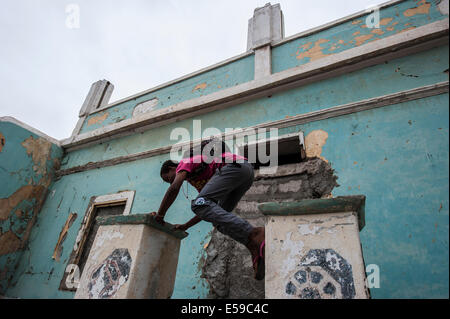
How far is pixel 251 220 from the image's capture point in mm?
3004

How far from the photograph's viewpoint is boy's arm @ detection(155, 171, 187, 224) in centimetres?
171

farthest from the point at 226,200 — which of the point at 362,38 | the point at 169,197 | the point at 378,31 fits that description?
the point at 378,31

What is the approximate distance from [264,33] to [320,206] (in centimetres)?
390

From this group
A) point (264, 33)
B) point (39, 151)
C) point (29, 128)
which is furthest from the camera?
point (39, 151)

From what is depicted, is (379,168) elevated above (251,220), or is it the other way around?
(379,168)

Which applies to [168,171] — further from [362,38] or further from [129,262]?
[362,38]

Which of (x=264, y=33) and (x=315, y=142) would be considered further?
(x=264, y=33)

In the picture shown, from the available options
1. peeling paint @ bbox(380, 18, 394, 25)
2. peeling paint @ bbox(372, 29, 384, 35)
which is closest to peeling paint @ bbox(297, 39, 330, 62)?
peeling paint @ bbox(372, 29, 384, 35)

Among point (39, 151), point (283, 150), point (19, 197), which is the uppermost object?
point (39, 151)

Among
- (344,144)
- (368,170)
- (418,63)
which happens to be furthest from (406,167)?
(418,63)

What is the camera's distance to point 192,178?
6.91 feet

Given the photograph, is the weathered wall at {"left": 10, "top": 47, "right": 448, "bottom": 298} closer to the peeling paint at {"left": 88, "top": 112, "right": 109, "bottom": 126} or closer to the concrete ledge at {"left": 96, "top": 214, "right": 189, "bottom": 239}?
the concrete ledge at {"left": 96, "top": 214, "right": 189, "bottom": 239}

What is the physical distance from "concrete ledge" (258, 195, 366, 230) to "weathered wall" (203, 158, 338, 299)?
1587 mm

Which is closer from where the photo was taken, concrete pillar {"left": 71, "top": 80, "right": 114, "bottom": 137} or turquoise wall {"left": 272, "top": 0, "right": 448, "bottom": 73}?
turquoise wall {"left": 272, "top": 0, "right": 448, "bottom": 73}
